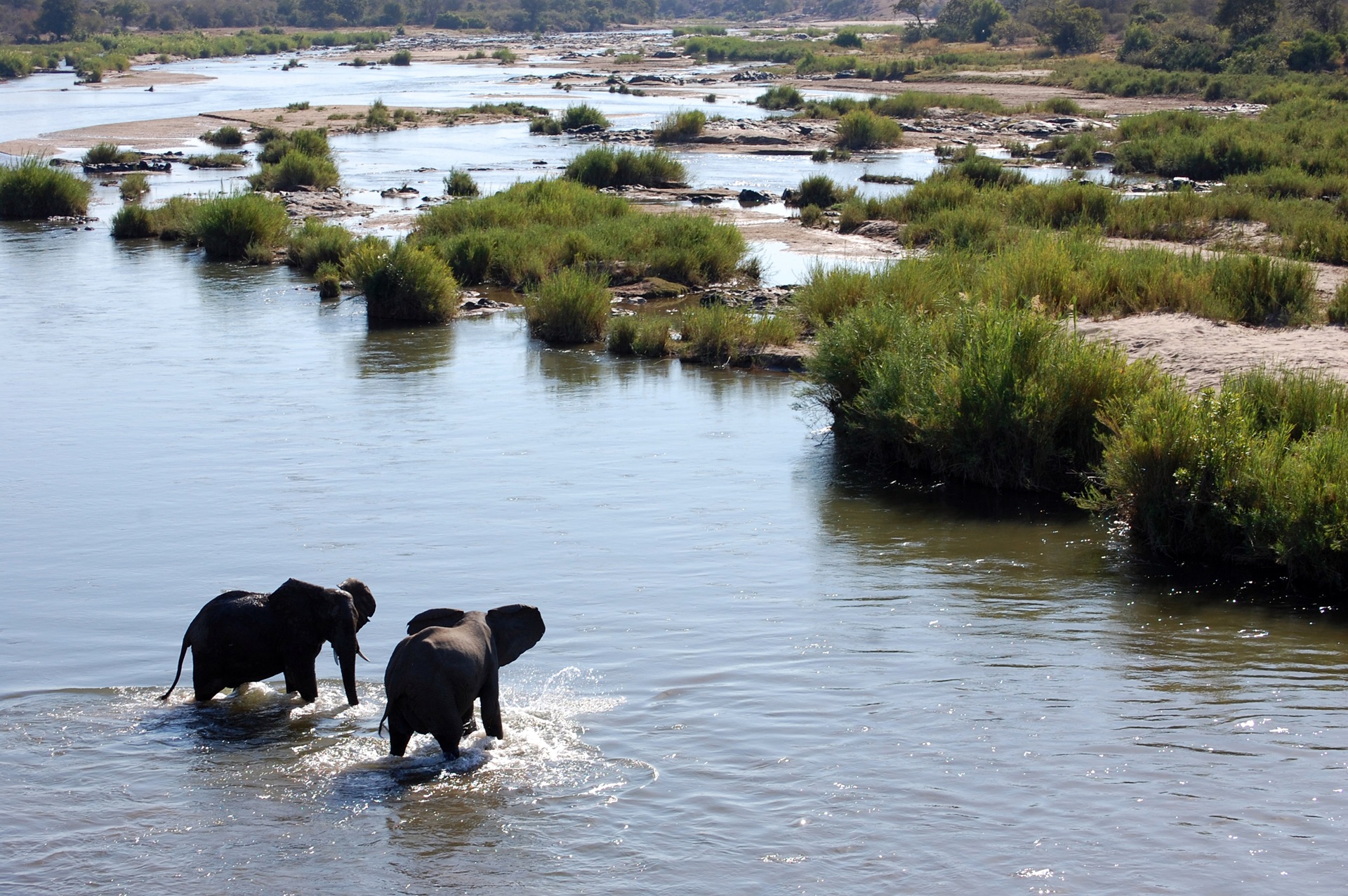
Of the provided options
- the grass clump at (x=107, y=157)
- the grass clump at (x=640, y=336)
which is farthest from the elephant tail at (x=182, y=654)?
the grass clump at (x=107, y=157)

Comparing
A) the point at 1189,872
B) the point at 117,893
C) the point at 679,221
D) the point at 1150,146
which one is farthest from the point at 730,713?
the point at 1150,146

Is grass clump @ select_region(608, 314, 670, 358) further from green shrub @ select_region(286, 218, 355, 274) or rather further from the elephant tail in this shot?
the elephant tail

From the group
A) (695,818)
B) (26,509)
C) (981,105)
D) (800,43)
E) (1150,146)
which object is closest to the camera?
(695,818)

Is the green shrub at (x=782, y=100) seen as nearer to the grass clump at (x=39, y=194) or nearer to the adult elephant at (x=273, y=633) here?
the grass clump at (x=39, y=194)

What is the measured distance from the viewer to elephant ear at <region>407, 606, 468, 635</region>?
241 inches

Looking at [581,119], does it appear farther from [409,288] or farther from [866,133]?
[409,288]

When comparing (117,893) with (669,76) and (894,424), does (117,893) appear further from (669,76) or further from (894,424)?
(669,76)

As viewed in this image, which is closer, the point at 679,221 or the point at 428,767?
the point at 428,767

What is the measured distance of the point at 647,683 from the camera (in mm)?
6949

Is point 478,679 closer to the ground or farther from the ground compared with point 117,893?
farther from the ground

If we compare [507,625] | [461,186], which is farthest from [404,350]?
[461,186]

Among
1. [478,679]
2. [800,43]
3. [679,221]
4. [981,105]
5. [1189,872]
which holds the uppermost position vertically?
[800,43]

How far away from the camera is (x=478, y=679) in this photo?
5.81m

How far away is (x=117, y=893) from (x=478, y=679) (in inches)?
66.4
